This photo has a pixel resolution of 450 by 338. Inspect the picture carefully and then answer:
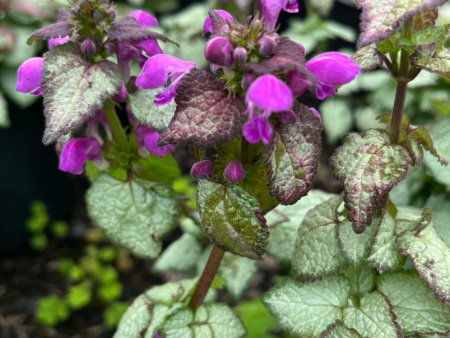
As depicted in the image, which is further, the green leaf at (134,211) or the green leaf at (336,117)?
the green leaf at (336,117)

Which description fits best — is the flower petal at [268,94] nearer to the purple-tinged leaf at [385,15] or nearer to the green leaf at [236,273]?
the purple-tinged leaf at [385,15]

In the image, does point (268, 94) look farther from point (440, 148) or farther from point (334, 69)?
point (440, 148)

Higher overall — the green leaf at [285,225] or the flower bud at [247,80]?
the flower bud at [247,80]

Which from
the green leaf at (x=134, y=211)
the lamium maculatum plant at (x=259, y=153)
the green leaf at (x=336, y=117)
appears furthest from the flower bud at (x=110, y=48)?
the green leaf at (x=336, y=117)

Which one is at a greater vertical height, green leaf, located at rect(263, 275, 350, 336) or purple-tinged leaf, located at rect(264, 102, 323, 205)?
purple-tinged leaf, located at rect(264, 102, 323, 205)

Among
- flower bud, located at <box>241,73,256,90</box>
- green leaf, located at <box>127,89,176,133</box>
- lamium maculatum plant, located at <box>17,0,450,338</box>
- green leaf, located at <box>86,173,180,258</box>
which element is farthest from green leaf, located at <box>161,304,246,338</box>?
flower bud, located at <box>241,73,256,90</box>

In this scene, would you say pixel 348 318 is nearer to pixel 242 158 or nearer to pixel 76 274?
pixel 242 158

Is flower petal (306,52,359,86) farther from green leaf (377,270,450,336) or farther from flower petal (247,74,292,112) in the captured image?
green leaf (377,270,450,336)
